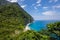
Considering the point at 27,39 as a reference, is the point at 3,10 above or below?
above

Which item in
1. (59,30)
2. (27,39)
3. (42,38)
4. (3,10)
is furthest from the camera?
(3,10)

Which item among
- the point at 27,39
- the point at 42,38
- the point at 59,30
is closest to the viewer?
the point at 27,39

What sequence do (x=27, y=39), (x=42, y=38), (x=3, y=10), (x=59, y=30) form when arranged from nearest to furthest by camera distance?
1. (x=27, y=39)
2. (x=42, y=38)
3. (x=59, y=30)
4. (x=3, y=10)

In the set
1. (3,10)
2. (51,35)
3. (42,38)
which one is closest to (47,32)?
(51,35)

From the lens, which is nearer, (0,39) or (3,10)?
(0,39)

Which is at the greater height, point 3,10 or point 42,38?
point 3,10

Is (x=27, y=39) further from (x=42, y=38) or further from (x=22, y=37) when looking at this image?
(x=42, y=38)

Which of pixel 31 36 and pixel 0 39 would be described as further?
pixel 0 39

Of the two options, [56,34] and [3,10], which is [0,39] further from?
[3,10]

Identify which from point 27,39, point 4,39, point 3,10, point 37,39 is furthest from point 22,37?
point 3,10
